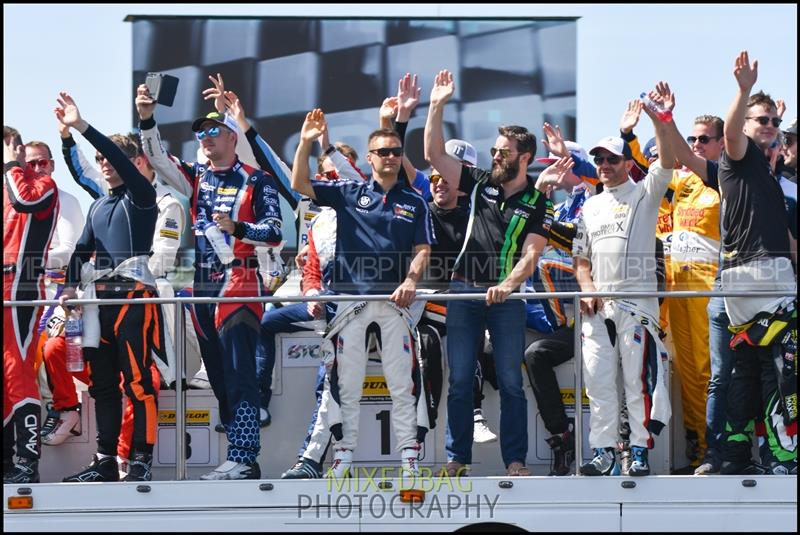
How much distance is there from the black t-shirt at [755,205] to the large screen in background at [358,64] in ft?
26.2

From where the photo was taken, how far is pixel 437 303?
24.7 feet

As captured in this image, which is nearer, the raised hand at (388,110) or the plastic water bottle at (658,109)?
the plastic water bottle at (658,109)

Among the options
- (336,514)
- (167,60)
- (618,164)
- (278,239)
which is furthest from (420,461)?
(167,60)

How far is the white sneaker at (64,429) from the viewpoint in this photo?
751 centimetres

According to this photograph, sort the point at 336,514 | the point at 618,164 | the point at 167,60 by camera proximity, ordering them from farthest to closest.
→ 1. the point at 167,60
2. the point at 618,164
3. the point at 336,514

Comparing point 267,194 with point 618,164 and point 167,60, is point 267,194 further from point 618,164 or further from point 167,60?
point 167,60

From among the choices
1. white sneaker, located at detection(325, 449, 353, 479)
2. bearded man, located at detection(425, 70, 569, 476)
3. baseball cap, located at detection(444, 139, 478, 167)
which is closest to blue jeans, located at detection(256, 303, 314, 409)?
white sneaker, located at detection(325, 449, 353, 479)

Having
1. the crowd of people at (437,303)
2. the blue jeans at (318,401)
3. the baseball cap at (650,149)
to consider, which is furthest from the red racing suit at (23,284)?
the baseball cap at (650,149)

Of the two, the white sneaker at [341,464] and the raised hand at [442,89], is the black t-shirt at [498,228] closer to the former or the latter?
the raised hand at [442,89]

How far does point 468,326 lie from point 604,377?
2.52 feet

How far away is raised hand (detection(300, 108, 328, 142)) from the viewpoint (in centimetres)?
725

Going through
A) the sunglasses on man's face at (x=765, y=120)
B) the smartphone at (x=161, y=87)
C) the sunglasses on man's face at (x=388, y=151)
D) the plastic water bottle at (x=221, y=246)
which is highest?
the smartphone at (x=161, y=87)

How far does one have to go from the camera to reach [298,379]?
24.7ft

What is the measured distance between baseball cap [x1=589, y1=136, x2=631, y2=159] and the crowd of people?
1cm
